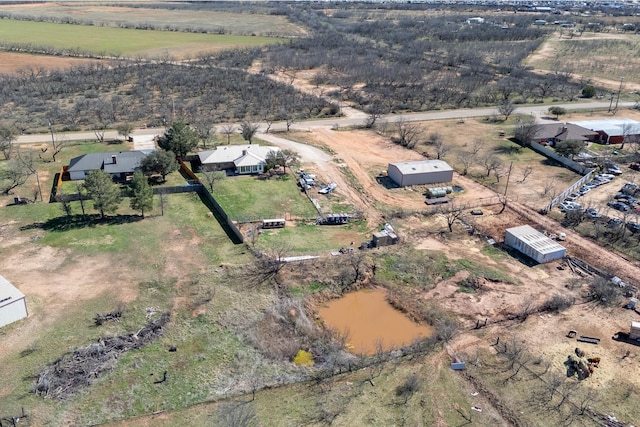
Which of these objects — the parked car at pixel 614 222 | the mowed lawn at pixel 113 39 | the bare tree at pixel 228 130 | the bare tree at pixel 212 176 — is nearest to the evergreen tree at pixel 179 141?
the bare tree at pixel 212 176

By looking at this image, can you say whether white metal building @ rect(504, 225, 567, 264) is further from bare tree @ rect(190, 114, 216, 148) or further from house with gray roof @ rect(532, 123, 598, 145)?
bare tree @ rect(190, 114, 216, 148)

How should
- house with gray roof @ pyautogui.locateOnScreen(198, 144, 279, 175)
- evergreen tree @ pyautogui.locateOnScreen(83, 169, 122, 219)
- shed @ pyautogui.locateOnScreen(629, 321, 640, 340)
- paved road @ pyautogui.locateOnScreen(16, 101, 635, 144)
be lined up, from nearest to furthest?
shed @ pyautogui.locateOnScreen(629, 321, 640, 340)
evergreen tree @ pyautogui.locateOnScreen(83, 169, 122, 219)
house with gray roof @ pyautogui.locateOnScreen(198, 144, 279, 175)
paved road @ pyautogui.locateOnScreen(16, 101, 635, 144)

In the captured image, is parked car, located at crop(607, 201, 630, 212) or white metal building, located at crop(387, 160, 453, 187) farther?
white metal building, located at crop(387, 160, 453, 187)

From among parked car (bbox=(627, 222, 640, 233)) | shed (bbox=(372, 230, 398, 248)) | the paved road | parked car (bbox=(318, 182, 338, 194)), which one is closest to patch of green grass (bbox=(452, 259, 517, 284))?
shed (bbox=(372, 230, 398, 248))

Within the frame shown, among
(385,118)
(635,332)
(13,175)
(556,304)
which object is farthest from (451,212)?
(13,175)

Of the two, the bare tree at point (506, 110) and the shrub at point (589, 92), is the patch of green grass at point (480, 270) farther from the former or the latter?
the shrub at point (589, 92)

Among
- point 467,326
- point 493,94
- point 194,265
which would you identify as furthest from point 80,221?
point 493,94
